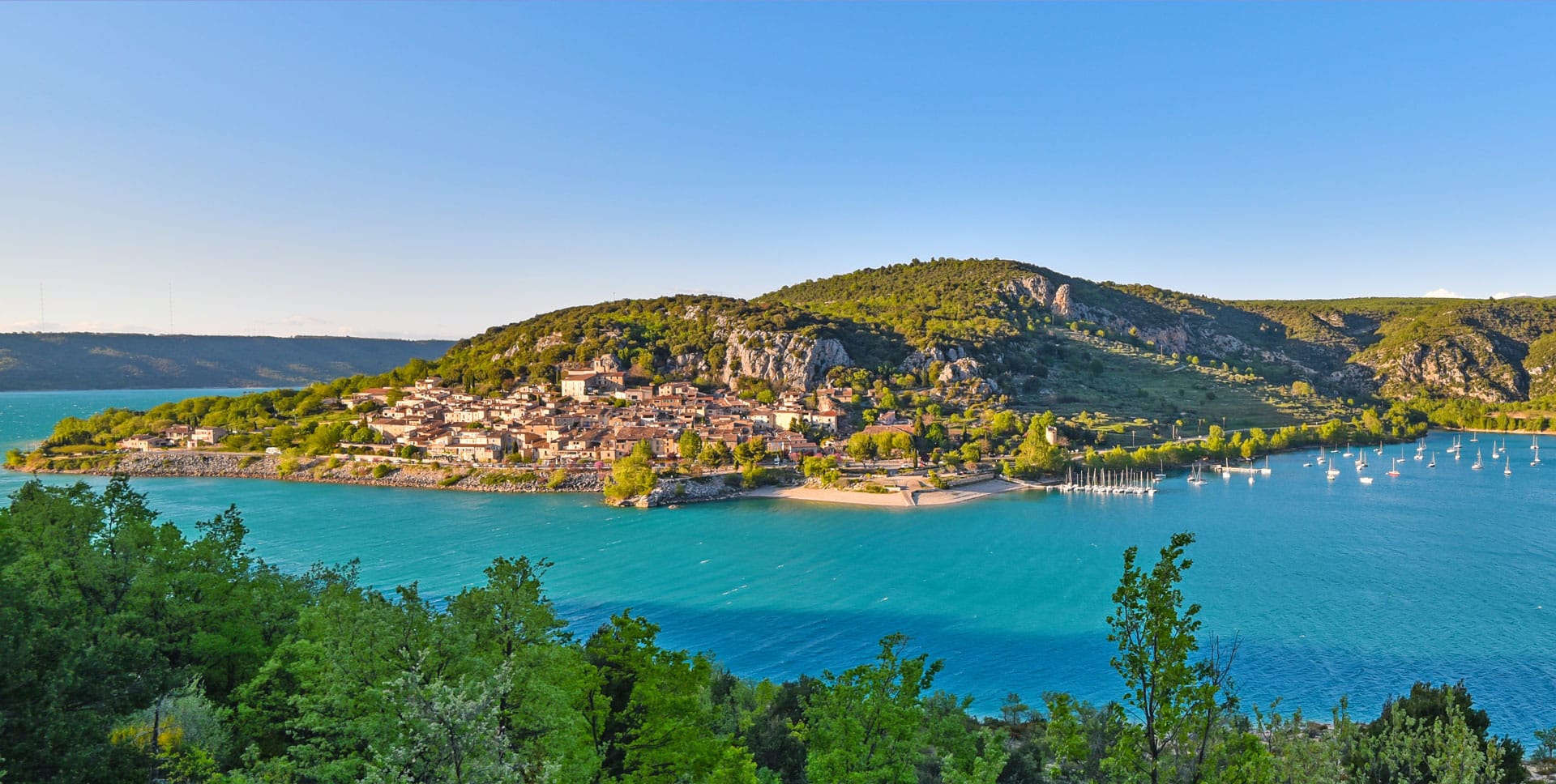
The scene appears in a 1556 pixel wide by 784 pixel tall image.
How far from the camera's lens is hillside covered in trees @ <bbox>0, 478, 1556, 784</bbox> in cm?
671

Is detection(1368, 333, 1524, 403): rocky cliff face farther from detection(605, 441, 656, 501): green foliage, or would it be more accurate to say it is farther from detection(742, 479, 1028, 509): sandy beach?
detection(605, 441, 656, 501): green foliage

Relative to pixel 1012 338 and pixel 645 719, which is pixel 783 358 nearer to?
pixel 1012 338

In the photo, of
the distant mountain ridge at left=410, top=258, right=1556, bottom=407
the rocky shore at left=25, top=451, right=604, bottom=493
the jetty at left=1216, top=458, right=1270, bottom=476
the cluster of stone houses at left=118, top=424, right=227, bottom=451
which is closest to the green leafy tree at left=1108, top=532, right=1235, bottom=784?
the rocky shore at left=25, top=451, right=604, bottom=493

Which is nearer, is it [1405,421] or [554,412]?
[554,412]

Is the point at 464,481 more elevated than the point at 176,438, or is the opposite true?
the point at 176,438

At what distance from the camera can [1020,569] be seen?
36.7 meters

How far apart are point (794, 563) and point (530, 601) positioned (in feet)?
92.6

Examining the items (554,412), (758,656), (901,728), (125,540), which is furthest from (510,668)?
(554,412)

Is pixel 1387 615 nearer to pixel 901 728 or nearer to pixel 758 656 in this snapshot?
pixel 758 656

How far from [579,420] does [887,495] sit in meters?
33.1

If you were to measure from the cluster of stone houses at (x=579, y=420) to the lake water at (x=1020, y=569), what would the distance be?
9.76m

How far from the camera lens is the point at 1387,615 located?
29.2 meters

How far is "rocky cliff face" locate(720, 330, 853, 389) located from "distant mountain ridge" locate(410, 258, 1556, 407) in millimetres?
221

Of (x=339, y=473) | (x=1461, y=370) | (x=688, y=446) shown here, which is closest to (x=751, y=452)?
(x=688, y=446)
